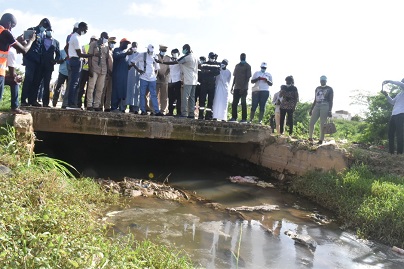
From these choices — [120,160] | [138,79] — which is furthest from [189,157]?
[138,79]

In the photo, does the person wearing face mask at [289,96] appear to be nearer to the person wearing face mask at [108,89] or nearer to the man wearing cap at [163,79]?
the man wearing cap at [163,79]

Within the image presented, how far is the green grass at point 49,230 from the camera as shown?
2799 millimetres

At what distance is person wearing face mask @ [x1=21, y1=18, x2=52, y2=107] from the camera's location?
22.4ft

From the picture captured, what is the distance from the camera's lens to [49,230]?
3430mm

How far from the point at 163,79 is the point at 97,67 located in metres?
2.05

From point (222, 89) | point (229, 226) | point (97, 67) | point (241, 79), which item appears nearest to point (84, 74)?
point (97, 67)

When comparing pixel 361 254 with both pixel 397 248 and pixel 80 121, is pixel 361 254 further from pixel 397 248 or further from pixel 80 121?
pixel 80 121

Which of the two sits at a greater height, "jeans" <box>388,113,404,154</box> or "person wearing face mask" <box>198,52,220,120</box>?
"person wearing face mask" <box>198,52,220,120</box>

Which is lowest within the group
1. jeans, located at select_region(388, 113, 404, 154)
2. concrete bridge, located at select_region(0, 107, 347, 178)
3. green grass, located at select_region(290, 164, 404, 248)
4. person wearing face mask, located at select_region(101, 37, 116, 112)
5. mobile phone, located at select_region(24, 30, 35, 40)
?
green grass, located at select_region(290, 164, 404, 248)

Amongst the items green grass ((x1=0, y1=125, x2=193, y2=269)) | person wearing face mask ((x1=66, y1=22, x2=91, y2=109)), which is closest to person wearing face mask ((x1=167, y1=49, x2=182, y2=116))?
person wearing face mask ((x1=66, y1=22, x2=91, y2=109))

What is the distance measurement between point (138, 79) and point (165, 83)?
908 mm

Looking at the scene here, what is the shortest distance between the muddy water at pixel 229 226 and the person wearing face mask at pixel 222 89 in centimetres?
181

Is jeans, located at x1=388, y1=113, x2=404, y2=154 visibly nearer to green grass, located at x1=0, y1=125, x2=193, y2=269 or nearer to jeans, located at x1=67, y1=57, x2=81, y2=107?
green grass, located at x1=0, y1=125, x2=193, y2=269

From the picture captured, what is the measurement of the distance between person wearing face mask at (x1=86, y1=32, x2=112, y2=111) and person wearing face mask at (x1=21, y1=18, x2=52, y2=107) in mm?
967
